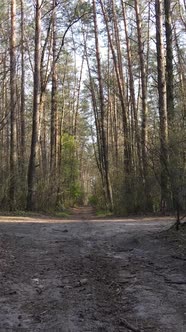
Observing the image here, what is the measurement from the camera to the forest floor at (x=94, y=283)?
4.24 meters

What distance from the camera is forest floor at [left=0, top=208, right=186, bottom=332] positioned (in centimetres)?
424

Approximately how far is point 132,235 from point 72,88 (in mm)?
33020

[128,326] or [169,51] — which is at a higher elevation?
[169,51]

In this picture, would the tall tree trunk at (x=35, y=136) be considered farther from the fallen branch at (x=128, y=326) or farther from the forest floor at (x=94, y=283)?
the fallen branch at (x=128, y=326)

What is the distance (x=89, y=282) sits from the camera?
5594 mm

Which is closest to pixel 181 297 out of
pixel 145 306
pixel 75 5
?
pixel 145 306

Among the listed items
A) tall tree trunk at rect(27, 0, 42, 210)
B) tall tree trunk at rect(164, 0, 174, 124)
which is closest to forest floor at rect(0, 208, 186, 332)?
tall tree trunk at rect(27, 0, 42, 210)

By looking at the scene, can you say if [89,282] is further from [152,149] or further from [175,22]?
[175,22]

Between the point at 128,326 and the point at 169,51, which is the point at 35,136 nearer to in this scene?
the point at 169,51

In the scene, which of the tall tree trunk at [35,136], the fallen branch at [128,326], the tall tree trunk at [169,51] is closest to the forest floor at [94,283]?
the fallen branch at [128,326]

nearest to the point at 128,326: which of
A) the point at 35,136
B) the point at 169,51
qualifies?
the point at 35,136

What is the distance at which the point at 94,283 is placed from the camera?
5.55 meters

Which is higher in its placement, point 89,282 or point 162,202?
point 162,202

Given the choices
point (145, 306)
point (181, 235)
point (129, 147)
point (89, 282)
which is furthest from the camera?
point (129, 147)
